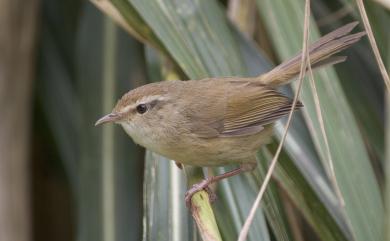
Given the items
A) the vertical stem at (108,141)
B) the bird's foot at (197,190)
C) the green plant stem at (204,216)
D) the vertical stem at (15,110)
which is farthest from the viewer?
the vertical stem at (15,110)

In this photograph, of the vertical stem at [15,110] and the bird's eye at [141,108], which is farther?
the vertical stem at [15,110]

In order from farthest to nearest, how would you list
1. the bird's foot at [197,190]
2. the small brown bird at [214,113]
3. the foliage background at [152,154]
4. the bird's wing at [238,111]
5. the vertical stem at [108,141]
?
the vertical stem at [108,141] → the bird's wing at [238,111] → the small brown bird at [214,113] → the foliage background at [152,154] → the bird's foot at [197,190]

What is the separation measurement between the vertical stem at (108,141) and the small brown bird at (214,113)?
1.79 ft

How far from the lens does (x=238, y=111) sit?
2.30m

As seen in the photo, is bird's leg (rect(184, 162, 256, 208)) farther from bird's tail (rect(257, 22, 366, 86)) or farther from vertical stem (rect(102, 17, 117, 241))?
vertical stem (rect(102, 17, 117, 241))

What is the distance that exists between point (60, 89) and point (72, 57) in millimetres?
227

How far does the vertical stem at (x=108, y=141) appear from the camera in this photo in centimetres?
255

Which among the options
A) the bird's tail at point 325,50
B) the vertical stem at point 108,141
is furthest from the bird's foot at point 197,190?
the vertical stem at point 108,141

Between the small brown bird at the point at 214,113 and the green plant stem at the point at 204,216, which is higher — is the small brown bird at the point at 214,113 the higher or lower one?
the higher one

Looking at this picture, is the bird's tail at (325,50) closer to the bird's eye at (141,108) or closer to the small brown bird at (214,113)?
the small brown bird at (214,113)

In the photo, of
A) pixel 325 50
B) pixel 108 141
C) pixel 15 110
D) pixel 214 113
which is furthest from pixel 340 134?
pixel 15 110

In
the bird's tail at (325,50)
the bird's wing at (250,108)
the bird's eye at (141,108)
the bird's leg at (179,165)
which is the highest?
the bird's tail at (325,50)

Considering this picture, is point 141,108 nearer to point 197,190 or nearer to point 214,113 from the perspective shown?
point 214,113

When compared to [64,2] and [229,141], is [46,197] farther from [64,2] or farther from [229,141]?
[229,141]
